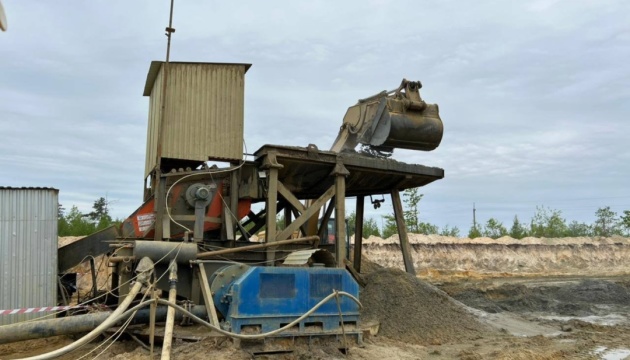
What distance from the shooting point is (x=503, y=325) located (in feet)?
36.6

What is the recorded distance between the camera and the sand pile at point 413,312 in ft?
31.3

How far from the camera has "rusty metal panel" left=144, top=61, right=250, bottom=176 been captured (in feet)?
35.2

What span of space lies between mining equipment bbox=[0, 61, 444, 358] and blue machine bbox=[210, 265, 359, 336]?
0.01 meters

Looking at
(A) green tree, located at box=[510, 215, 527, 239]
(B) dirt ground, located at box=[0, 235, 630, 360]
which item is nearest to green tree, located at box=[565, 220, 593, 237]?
(A) green tree, located at box=[510, 215, 527, 239]

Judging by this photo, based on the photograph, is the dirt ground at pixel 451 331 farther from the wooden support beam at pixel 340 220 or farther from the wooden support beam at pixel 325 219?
the wooden support beam at pixel 325 219

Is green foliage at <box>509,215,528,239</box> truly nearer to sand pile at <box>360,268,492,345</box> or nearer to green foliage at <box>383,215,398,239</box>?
green foliage at <box>383,215,398,239</box>

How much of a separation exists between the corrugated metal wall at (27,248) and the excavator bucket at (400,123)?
6.47 metres

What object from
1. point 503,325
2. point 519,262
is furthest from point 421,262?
point 503,325

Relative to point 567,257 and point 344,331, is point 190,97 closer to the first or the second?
point 344,331

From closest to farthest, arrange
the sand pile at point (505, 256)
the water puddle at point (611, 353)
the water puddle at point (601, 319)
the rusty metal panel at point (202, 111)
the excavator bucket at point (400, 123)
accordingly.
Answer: the water puddle at point (611, 353), the rusty metal panel at point (202, 111), the excavator bucket at point (400, 123), the water puddle at point (601, 319), the sand pile at point (505, 256)

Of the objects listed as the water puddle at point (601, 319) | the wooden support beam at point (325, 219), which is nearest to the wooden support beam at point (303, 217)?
the wooden support beam at point (325, 219)

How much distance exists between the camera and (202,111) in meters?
10.9

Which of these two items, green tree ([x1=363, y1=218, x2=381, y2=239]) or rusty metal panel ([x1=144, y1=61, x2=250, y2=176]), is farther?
green tree ([x1=363, y1=218, x2=381, y2=239])

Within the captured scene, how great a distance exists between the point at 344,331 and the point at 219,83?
573 centimetres
